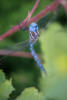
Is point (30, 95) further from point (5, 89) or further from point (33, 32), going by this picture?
point (33, 32)

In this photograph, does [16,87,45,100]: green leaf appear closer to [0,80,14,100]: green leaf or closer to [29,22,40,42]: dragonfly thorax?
[0,80,14,100]: green leaf

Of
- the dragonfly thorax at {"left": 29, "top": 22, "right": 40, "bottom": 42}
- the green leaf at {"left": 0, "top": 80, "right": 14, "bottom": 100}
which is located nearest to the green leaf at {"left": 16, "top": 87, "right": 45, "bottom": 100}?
the green leaf at {"left": 0, "top": 80, "right": 14, "bottom": 100}

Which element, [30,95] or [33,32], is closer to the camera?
[30,95]

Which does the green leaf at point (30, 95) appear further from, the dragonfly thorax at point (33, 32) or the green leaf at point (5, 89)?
the dragonfly thorax at point (33, 32)

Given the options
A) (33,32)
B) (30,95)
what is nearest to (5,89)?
(30,95)

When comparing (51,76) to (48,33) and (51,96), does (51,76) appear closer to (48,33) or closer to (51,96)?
(51,96)

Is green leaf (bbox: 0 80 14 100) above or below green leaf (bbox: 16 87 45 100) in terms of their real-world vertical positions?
above

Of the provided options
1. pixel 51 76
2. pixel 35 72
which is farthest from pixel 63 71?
pixel 35 72

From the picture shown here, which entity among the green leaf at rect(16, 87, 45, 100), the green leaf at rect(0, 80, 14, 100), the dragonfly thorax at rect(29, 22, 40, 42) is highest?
the dragonfly thorax at rect(29, 22, 40, 42)

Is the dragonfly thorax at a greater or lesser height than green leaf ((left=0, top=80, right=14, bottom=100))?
greater

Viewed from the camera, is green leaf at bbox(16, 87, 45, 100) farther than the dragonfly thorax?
No
